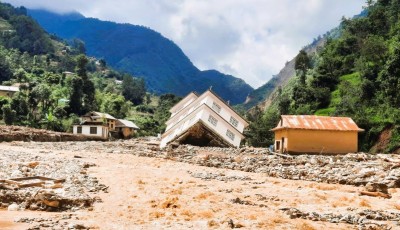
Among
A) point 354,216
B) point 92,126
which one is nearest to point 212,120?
point 354,216

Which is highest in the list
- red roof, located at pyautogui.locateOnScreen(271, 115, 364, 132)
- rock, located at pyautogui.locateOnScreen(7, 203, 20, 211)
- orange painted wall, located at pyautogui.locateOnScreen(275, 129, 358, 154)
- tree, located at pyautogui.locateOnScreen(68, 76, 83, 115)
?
tree, located at pyautogui.locateOnScreen(68, 76, 83, 115)

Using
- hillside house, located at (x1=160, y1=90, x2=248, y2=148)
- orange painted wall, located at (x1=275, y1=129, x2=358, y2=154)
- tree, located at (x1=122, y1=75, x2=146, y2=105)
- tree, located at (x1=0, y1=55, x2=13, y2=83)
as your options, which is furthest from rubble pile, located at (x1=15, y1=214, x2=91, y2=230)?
tree, located at (x1=122, y1=75, x2=146, y2=105)

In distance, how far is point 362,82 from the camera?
203 ft

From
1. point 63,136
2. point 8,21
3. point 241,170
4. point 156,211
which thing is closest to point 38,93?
point 63,136

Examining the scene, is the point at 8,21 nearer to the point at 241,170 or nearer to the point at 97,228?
the point at 241,170

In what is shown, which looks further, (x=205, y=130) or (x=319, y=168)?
(x=205, y=130)

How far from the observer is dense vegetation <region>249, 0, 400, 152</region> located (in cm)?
5247

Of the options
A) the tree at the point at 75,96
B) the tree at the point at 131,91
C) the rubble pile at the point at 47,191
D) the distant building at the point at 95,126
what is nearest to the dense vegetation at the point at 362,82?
the distant building at the point at 95,126

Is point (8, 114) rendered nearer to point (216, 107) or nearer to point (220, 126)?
point (216, 107)

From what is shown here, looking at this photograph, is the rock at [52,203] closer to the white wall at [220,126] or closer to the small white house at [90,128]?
the white wall at [220,126]

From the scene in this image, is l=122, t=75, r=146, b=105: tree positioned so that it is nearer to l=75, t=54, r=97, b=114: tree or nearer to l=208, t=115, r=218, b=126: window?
l=75, t=54, r=97, b=114: tree

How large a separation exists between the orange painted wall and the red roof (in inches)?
15.2

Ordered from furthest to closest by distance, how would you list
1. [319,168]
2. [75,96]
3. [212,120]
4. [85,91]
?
1. [85,91]
2. [75,96]
3. [212,120]
4. [319,168]

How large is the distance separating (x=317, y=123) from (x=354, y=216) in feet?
91.4
